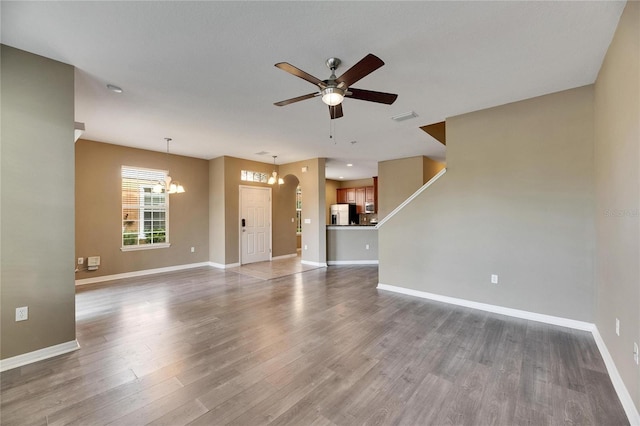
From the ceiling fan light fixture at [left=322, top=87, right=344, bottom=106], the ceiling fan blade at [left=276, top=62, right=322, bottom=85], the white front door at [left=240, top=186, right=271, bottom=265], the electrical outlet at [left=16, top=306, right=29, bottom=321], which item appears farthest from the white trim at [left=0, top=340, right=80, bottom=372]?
the white front door at [left=240, top=186, right=271, bottom=265]

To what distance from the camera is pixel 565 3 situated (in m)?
1.90

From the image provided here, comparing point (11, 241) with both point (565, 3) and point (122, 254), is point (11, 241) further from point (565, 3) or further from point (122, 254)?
point (565, 3)

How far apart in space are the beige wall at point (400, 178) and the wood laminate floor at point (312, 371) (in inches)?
147

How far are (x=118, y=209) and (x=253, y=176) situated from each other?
3195mm

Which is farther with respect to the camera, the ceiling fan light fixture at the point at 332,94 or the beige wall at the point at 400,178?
the beige wall at the point at 400,178

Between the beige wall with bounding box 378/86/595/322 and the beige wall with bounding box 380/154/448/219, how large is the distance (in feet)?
8.89

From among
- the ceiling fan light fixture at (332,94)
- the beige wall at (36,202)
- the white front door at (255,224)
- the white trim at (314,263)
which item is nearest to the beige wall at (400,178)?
the white trim at (314,263)

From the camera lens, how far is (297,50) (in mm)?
2428

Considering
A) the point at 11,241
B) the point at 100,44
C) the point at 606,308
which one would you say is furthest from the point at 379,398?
the point at 100,44

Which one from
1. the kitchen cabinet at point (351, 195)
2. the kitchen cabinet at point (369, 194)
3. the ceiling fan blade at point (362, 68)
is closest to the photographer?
the ceiling fan blade at point (362, 68)

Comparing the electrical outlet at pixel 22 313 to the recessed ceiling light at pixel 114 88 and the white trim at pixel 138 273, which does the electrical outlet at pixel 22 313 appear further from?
the white trim at pixel 138 273

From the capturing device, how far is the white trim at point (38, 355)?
236cm

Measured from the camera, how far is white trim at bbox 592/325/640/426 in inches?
68.6

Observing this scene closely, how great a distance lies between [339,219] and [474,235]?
23.5ft
